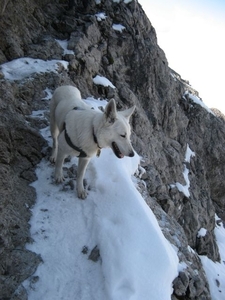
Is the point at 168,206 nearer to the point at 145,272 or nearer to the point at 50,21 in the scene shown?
the point at 145,272

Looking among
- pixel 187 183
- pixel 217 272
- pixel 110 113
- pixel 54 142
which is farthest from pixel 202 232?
pixel 110 113

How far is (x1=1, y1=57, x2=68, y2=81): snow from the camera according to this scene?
924cm

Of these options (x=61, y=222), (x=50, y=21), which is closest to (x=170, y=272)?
(x=61, y=222)

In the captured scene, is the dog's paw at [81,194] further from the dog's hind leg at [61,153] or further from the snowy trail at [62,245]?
the dog's hind leg at [61,153]

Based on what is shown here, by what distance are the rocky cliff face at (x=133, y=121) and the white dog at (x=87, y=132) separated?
126 cm

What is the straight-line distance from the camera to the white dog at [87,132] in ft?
16.4

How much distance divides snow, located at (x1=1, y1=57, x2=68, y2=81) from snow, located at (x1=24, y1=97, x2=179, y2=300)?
A: 4.81 meters

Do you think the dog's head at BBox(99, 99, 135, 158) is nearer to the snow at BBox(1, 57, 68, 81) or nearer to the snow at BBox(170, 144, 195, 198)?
the snow at BBox(1, 57, 68, 81)

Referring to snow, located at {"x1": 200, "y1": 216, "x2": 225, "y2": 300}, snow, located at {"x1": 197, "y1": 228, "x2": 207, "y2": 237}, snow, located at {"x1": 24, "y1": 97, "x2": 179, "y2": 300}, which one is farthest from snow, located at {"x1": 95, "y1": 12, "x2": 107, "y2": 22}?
snow, located at {"x1": 200, "y1": 216, "x2": 225, "y2": 300}

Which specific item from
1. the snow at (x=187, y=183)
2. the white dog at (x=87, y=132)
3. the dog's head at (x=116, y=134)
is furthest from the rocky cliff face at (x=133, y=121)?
the dog's head at (x=116, y=134)

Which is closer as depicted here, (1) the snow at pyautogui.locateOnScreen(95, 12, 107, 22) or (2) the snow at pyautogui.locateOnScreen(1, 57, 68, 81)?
(2) the snow at pyautogui.locateOnScreen(1, 57, 68, 81)

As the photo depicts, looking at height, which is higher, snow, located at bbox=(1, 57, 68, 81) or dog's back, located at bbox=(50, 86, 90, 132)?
dog's back, located at bbox=(50, 86, 90, 132)

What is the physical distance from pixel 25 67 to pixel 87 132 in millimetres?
6548

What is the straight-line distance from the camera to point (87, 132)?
5262 millimetres
